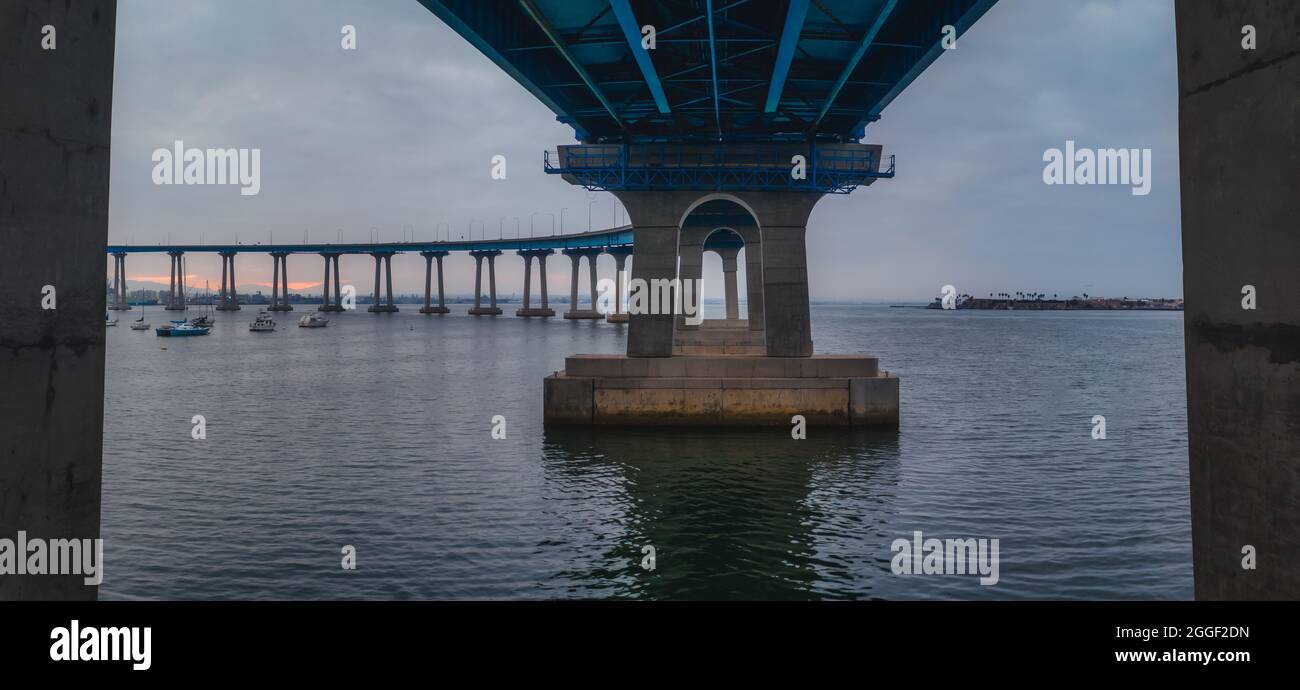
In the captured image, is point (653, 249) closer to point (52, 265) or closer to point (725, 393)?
point (725, 393)

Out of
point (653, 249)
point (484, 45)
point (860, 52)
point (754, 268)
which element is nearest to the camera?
point (484, 45)

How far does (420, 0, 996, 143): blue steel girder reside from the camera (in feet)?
73.5

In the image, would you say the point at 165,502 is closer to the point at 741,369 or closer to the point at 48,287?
the point at 48,287

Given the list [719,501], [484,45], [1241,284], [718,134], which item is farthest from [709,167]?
[1241,284]

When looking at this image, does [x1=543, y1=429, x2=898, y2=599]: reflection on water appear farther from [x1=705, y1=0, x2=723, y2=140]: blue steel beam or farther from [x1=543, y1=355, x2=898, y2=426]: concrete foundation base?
[x1=705, y1=0, x2=723, y2=140]: blue steel beam

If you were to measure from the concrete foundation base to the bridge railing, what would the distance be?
853 centimetres

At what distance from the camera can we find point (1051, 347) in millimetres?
109688

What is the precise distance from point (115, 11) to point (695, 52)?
21990 mm

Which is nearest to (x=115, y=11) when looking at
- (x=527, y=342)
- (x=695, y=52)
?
(x=695, y=52)

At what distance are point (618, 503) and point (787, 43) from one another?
44.7ft

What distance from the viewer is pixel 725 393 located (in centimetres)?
3206

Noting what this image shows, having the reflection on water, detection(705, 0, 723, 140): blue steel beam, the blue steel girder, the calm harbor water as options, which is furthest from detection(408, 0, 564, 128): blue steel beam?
the reflection on water
